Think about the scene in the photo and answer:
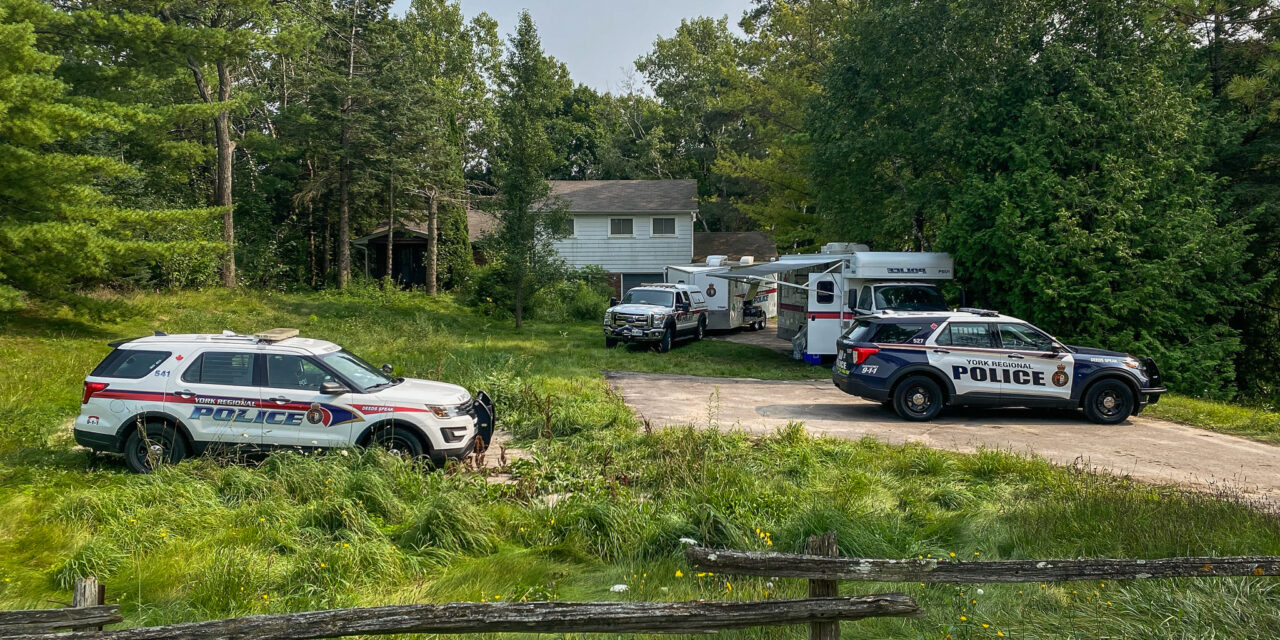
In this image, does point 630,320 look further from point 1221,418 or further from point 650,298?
point 1221,418

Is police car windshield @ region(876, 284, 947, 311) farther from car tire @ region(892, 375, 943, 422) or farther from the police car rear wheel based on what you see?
the police car rear wheel

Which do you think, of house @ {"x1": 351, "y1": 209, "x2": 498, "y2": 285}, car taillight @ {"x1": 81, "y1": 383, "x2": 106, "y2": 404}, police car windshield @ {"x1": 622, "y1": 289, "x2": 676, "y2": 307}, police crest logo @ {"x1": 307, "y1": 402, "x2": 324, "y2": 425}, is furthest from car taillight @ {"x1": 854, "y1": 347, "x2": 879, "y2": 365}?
house @ {"x1": 351, "y1": 209, "x2": 498, "y2": 285}

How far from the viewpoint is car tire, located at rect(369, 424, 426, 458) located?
910 cm

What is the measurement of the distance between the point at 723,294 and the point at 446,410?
19.5 m

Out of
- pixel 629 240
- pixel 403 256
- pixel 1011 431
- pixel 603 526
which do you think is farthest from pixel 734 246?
pixel 603 526

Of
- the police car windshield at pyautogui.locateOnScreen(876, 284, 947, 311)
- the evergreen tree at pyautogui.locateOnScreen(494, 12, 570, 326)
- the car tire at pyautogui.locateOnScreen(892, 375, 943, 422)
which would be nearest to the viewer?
the car tire at pyautogui.locateOnScreen(892, 375, 943, 422)

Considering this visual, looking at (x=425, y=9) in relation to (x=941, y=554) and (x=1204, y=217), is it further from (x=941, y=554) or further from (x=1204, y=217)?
(x=941, y=554)

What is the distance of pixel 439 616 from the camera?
11.0ft

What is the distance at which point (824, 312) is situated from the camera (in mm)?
19797

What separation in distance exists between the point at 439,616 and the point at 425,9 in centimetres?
5523

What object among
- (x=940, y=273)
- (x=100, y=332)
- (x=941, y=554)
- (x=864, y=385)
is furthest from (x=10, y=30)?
(x=940, y=273)

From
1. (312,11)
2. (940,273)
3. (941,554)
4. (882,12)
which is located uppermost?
(312,11)

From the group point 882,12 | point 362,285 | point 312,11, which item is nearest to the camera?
point 882,12

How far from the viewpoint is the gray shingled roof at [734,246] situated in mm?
41188
